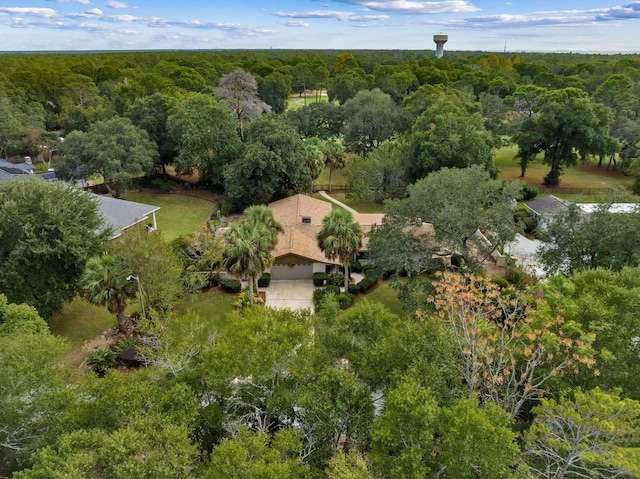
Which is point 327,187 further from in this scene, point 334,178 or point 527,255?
point 527,255

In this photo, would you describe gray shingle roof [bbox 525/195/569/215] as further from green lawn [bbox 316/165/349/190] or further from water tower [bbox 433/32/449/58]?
water tower [bbox 433/32/449/58]

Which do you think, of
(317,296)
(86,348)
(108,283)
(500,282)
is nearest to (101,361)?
(86,348)

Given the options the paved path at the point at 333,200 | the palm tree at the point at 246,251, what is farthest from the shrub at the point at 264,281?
the paved path at the point at 333,200

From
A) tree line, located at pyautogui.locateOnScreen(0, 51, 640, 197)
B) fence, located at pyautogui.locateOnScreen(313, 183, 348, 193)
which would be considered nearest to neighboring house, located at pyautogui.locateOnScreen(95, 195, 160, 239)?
tree line, located at pyautogui.locateOnScreen(0, 51, 640, 197)

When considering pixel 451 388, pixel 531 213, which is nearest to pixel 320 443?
pixel 451 388

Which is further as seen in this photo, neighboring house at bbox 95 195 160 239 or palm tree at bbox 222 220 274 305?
neighboring house at bbox 95 195 160 239

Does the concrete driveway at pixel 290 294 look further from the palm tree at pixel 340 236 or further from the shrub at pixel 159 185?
the shrub at pixel 159 185
